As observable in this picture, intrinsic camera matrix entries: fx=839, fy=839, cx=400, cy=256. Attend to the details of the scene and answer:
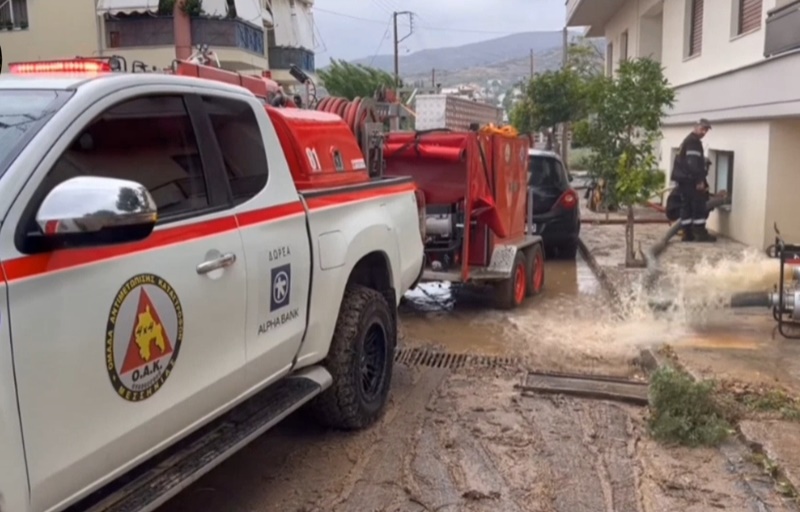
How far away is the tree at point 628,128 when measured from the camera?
1109cm

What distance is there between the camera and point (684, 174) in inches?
528

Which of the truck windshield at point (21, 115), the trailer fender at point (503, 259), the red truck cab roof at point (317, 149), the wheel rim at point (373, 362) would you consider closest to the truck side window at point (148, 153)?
the truck windshield at point (21, 115)

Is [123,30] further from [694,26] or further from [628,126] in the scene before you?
[628,126]

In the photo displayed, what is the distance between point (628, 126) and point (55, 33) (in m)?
23.8

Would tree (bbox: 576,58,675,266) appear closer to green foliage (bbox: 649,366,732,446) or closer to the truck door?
green foliage (bbox: 649,366,732,446)

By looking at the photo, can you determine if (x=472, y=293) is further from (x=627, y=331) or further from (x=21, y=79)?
(x=21, y=79)

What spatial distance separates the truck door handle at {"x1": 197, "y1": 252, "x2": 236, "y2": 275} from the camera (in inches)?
134

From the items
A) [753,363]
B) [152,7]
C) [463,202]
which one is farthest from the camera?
[152,7]

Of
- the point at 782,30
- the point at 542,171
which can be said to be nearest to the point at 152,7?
the point at 542,171

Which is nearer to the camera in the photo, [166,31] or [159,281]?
[159,281]

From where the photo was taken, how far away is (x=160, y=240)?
319 centimetres

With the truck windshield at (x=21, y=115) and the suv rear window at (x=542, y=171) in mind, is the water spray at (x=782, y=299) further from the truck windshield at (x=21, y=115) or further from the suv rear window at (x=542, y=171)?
the truck windshield at (x=21, y=115)

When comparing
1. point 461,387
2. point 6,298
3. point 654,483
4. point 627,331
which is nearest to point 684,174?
point 627,331

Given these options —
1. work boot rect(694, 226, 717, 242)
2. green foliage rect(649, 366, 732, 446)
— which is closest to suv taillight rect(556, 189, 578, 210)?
work boot rect(694, 226, 717, 242)
